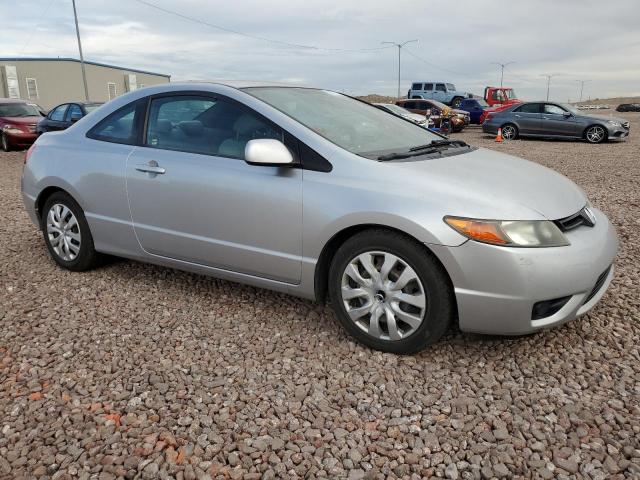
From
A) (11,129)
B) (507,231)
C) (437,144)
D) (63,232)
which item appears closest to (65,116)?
(11,129)

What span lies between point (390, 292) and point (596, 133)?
1702 cm

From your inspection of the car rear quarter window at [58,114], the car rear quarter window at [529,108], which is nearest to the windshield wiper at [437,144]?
the car rear quarter window at [58,114]

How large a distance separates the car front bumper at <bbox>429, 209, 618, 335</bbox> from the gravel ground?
1.06ft

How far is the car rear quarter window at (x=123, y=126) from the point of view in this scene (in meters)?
3.98

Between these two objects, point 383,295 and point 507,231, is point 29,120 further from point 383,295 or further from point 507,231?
point 507,231

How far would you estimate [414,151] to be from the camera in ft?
11.5

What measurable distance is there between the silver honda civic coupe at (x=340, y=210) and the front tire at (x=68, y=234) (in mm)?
50

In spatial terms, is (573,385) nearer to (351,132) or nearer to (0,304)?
(351,132)

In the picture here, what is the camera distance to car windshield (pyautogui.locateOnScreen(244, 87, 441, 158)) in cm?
339

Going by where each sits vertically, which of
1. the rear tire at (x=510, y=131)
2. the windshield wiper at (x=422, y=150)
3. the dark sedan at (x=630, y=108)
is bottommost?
the dark sedan at (x=630, y=108)

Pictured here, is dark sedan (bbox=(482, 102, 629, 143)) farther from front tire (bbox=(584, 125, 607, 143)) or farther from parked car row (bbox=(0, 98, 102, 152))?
parked car row (bbox=(0, 98, 102, 152))

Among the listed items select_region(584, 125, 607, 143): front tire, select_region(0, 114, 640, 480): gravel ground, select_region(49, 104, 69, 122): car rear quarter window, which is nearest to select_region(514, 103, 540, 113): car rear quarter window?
select_region(584, 125, 607, 143): front tire

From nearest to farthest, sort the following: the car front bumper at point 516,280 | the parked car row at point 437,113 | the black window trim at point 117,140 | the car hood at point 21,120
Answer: the car front bumper at point 516,280 < the black window trim at point 117,140 < the car hood at point 21,120 < the parked car row at point 437,113

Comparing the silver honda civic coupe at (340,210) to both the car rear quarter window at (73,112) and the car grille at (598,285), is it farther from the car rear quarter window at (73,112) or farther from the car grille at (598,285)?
the car rear quarter window at (73,112)
